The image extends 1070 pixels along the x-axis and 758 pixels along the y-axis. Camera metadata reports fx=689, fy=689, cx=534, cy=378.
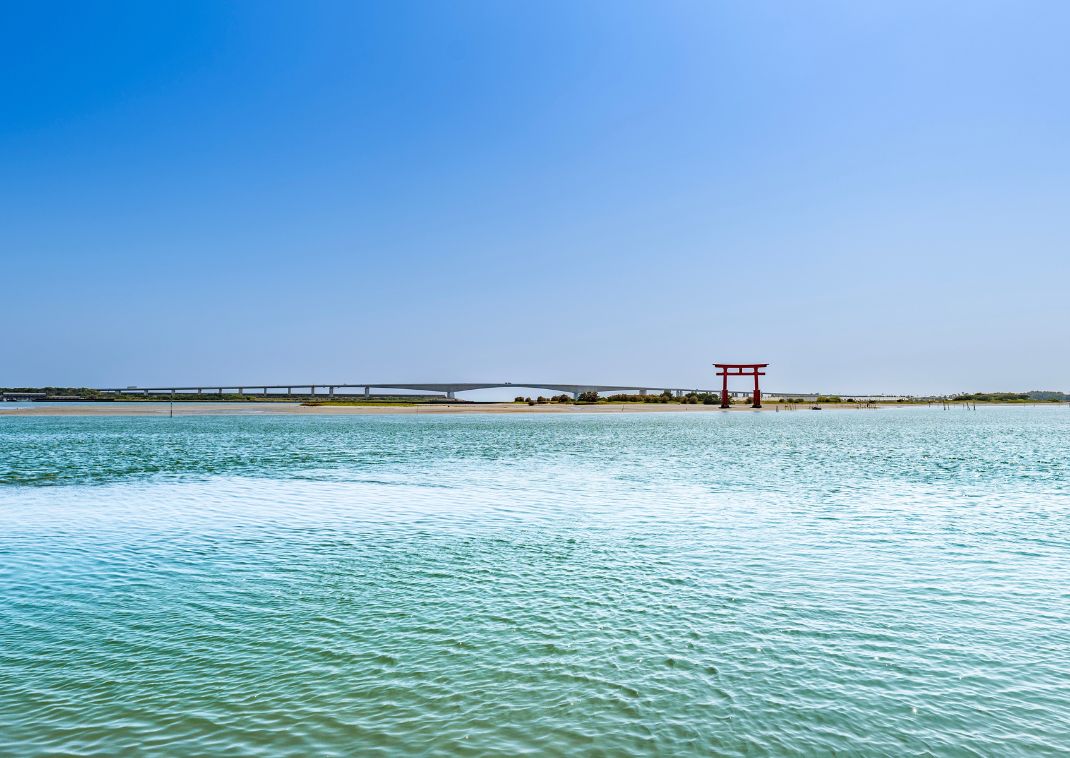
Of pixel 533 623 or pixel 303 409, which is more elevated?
pixel 303 409

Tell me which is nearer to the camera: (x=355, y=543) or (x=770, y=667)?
(x=770, y=667)

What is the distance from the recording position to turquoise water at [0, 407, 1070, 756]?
723 cm

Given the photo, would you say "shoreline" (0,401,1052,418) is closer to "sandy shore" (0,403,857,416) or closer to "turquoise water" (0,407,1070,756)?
"sandy shore" (0,403,857,416)

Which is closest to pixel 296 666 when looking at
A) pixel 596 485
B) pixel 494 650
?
pixel 494 650

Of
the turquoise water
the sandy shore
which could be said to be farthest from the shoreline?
the turquoise water

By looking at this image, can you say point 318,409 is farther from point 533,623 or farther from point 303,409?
point 533,623

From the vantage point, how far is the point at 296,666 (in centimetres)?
903

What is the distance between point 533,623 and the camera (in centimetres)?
1080

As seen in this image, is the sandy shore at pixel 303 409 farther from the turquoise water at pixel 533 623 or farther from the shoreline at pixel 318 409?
the turquoise water at pixel 533 623

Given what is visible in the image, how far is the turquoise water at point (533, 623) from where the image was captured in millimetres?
7234

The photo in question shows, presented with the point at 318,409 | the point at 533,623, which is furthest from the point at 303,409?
the point at 533,623

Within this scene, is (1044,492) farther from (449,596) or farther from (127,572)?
(127,572)

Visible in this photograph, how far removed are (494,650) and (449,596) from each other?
2.96 metres

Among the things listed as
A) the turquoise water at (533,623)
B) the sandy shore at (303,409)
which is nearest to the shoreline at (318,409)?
the sandy shore at (303,409)
